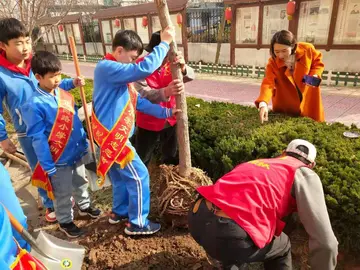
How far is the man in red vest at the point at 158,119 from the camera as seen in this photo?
268 cm

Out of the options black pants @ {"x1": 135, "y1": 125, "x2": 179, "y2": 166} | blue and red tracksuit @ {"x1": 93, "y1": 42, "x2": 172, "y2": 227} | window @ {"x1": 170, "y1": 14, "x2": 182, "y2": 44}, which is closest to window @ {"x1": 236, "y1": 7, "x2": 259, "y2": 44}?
window @ {"x1": 170, "y1": 14, "x2": 182, "y2": 44}

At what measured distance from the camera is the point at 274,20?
399 inches

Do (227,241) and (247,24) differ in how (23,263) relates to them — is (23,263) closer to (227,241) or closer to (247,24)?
(227,241)

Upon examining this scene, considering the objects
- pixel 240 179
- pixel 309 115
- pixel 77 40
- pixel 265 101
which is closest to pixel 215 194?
pixel 240 179

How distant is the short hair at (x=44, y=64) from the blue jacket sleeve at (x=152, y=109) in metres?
0.74

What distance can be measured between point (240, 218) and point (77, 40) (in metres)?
20.8

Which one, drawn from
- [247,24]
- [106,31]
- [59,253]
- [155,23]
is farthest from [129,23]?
[59,253]

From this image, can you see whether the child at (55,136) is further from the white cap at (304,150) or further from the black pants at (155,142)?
the white cap at (304,150)

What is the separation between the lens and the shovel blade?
6.26 ft

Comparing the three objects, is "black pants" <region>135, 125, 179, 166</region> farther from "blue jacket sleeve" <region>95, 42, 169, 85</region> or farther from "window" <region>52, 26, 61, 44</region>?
"window" <region>52, 26, 61, 44</region>

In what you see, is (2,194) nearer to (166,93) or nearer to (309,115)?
(166,93)

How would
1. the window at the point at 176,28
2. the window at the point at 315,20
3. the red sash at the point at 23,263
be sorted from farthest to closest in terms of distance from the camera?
the window at the point at 176,28, the window at the point at 315,20, the red sash at the point at 23,263

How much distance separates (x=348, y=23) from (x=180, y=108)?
854 centimetres

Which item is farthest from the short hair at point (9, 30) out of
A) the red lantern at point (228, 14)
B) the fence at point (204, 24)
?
the fence at point (204, 24)
